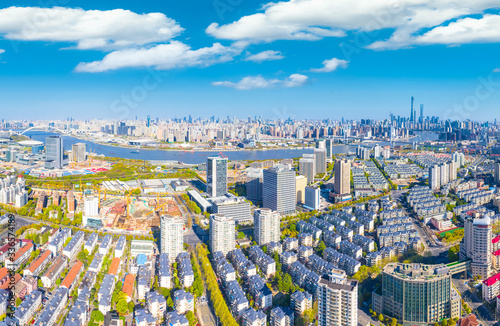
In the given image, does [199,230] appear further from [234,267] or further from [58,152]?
[58,152]

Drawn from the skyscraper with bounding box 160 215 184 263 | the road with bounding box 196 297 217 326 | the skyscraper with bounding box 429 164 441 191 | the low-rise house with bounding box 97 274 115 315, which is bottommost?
the road with bounding box 196 297 217 326

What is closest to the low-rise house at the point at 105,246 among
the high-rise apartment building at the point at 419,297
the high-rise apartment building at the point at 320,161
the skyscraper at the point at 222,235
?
the skyscraper at the point at 222,235

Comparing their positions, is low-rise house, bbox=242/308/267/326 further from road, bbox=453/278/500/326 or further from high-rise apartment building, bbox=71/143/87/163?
high-rise apartment building, bbox=71/143/87/163

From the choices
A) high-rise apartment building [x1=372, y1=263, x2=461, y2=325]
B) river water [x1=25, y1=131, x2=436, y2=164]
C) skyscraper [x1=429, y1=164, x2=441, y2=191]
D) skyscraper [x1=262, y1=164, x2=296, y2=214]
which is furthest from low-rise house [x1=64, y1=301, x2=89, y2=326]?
river water [x1=25, y1=131, x2=436, y2=164]

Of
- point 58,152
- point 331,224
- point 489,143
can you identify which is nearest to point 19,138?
point 58,152

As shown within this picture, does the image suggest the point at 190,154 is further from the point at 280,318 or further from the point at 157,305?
the point at 280,318

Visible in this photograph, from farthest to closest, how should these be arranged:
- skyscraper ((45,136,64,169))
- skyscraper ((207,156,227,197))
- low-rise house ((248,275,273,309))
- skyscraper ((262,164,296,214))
Result: skyscraper ((45,136,64,169)) < skyscraper ((207,156,227,197)) < skyscraper ((262,164,296,214)) < low-rise house ((248,275,273,309))

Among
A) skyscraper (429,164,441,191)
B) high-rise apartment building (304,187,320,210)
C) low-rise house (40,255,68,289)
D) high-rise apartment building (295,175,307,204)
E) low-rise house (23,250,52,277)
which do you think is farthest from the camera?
skyscraper (429,164,441,191)
